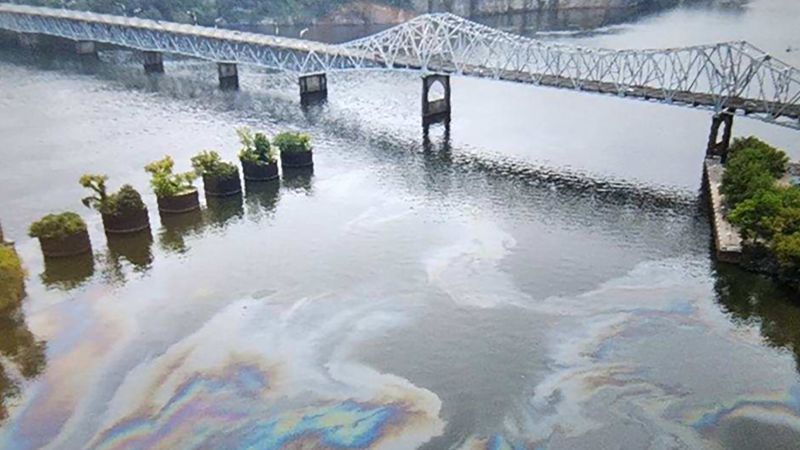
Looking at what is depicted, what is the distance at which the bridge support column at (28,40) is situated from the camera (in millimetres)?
150875

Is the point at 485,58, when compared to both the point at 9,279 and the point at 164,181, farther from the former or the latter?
the point at 9,279

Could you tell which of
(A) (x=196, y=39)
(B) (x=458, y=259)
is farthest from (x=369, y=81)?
(B) (x=458, y=259)

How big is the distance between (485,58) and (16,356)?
9194cm

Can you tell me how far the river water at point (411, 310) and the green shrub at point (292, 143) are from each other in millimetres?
3100

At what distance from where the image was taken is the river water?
3781 cm

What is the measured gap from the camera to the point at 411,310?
4778 cm

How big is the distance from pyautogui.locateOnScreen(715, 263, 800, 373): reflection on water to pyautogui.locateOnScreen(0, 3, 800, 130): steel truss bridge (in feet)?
76.9

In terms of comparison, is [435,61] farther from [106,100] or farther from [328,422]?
[328,422]

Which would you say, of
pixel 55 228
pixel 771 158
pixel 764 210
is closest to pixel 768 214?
pixel 764 210

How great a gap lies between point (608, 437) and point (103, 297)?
34.2 meters

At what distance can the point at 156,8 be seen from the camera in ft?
568

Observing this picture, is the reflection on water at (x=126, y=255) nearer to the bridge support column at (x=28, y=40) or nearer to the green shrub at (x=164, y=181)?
the green shrub at (x=164, y=181)

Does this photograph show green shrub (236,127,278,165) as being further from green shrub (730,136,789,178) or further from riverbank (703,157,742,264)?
green shrub (730,136,789,178)

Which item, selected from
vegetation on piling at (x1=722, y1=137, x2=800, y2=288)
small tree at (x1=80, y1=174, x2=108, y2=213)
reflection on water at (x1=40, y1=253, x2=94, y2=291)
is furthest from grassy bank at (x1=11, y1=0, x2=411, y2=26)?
vegetation on piling at (x1=722, y1=137, x2=800, y2=288)
